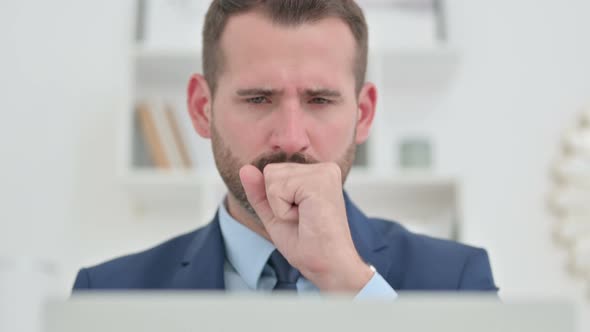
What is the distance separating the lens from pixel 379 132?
256cm

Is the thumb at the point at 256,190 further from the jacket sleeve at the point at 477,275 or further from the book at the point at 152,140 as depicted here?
the book at the point at 152,140

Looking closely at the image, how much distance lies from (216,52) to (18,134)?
166 cm

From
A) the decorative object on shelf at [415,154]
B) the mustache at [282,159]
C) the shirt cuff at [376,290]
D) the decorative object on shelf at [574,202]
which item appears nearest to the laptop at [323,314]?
the shirt cuff at [376,290]

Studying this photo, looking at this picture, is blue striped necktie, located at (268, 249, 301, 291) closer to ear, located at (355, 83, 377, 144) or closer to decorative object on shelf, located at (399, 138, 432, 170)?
ear, located at (355, 83, 377, 144)

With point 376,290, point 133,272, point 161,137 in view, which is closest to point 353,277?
point 376,290

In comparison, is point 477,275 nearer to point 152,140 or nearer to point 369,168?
point 369,168

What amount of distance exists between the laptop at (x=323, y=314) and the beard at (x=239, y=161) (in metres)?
0.80

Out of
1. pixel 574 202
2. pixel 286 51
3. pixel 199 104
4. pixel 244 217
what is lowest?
pixel 574 202

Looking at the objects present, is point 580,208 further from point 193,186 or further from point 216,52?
point 216,52

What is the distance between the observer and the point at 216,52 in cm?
155

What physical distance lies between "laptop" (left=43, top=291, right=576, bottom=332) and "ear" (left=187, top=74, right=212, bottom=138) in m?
1.04

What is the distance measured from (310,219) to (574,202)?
6.08ft

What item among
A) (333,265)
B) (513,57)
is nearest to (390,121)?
(513,57)

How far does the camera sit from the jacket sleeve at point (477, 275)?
1.48 meters
